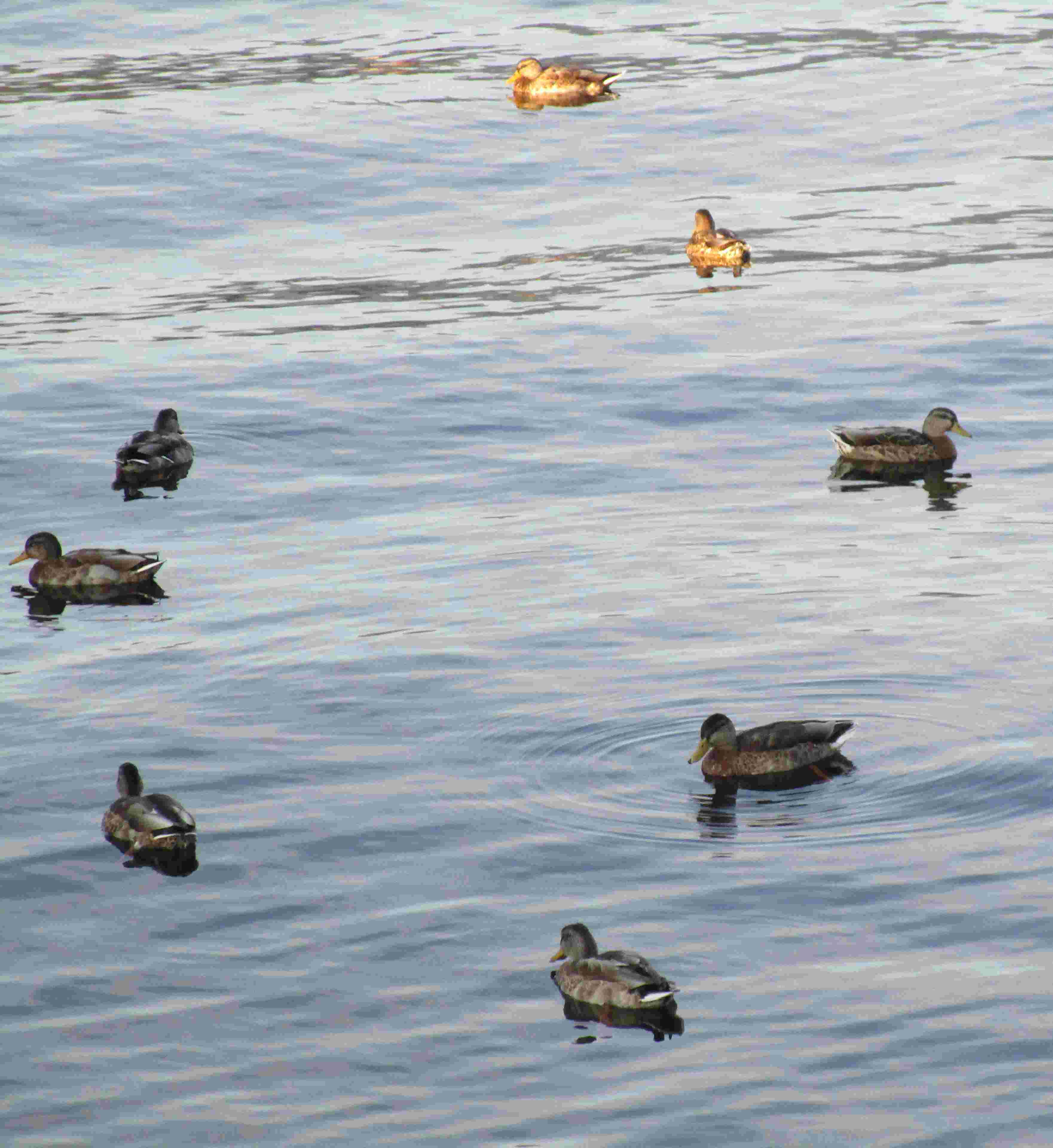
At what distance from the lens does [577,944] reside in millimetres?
12375

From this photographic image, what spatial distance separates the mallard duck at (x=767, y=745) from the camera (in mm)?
15273

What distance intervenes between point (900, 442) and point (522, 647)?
7.86 m

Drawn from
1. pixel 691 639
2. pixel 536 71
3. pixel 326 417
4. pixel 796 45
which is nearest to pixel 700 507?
pixel 691 639

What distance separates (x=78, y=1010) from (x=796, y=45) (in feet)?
166

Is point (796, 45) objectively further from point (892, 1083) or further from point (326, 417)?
point (892, 1083)

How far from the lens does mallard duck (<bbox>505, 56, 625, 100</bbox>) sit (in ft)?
162

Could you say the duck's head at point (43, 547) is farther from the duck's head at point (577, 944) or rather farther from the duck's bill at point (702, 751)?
the duck's head at point (577, 944)

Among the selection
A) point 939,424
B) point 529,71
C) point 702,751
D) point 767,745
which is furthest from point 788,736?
point 529,71

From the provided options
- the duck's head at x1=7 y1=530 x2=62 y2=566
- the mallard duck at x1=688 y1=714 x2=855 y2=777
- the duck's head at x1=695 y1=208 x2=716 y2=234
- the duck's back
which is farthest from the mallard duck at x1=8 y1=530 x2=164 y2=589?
the duck's head at x1=695 y1=208 x2=716 y2=234

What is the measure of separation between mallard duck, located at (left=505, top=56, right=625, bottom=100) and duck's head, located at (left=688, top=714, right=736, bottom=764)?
36208 mm

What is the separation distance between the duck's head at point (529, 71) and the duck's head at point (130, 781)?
1453 inches

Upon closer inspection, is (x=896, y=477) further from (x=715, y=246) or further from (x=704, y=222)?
(x=704, y=222)

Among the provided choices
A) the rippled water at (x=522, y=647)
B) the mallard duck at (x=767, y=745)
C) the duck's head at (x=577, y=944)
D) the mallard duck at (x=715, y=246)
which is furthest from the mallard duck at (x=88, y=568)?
the mallard duck at (x=715, y=246)

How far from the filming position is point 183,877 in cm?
1427
